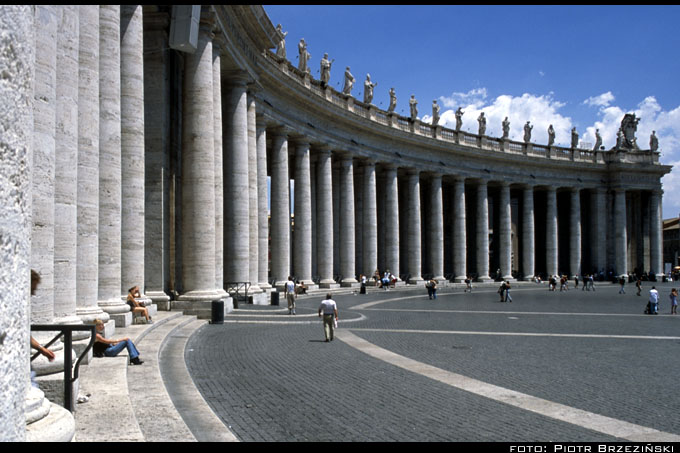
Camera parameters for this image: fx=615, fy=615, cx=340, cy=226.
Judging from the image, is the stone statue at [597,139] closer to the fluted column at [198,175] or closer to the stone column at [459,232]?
the stone column at [459,232]

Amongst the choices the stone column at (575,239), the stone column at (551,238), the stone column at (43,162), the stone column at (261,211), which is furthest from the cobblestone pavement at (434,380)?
the stone column at (575,239)

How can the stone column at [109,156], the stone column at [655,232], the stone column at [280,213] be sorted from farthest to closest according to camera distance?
the stone column at [655,232]
the stone column at [280,213]
the stone column at [109,156]

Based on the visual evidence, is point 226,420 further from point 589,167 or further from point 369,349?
point 589,167

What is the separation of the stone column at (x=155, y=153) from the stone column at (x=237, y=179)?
22.5 ft

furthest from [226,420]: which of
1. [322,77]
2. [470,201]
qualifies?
[470,201]

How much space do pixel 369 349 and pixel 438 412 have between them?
8.00m

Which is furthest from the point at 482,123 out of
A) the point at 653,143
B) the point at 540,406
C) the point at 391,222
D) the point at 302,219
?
the point at 540,406

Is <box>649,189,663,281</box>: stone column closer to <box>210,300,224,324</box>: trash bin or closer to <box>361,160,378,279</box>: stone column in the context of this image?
<box>361,160,378,279</box>: stone column

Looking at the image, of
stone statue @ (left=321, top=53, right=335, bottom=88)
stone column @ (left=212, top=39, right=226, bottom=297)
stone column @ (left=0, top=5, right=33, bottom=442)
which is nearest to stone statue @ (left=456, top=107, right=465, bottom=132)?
stone statue @ (left=321, top=53, right=335, bottom=88)

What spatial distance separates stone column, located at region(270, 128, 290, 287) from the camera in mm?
44656

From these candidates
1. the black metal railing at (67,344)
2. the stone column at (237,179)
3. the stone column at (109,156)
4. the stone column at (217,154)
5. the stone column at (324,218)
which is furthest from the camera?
the stone column at (324,218)

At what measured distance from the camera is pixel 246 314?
2955cm

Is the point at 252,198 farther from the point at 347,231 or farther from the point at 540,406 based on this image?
the point at 540,406

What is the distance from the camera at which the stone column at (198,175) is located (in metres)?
27.5
